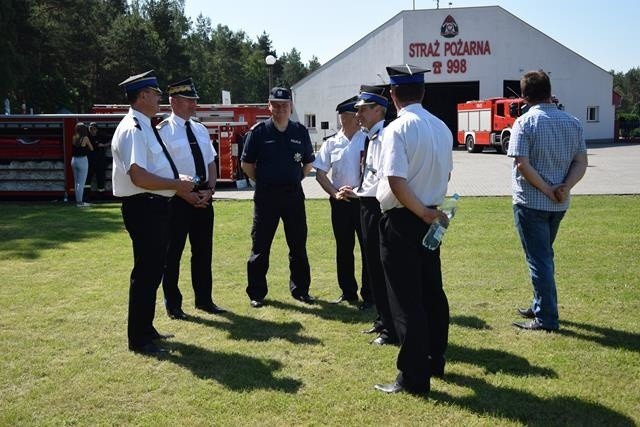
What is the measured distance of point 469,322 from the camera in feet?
19.8

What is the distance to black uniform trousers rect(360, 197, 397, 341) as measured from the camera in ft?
17.9

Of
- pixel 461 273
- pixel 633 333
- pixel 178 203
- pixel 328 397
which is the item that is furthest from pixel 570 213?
pixel 328 397

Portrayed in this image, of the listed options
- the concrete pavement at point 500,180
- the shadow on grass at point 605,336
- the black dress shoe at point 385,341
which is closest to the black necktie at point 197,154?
the black dress shoe at point 385,341

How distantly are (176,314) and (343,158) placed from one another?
89.4 inches

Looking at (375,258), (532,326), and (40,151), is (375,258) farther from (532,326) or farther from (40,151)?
(40,151)

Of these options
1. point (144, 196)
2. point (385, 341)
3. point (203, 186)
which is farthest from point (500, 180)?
point (144, 196)

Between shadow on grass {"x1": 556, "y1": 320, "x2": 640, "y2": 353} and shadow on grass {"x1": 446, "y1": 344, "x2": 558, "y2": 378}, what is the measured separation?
810mm

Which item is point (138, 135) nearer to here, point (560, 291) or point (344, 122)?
point (344, 122)

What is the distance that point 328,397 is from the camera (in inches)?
173

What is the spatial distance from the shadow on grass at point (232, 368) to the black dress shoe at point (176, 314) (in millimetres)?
833

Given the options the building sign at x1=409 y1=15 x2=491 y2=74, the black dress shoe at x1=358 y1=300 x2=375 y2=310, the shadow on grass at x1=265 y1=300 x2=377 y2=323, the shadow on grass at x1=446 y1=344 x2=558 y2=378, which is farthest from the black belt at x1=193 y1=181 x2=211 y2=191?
the building sign at x1=409 y1=15 x2=491 y2=74

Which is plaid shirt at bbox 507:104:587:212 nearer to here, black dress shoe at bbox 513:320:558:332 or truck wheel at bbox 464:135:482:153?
black dress shoe at bbox 513:320:558:332

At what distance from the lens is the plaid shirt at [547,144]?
548 cm

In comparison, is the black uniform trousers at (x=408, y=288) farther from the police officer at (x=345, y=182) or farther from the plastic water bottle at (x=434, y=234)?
the police officer at (x=345, y=182)
